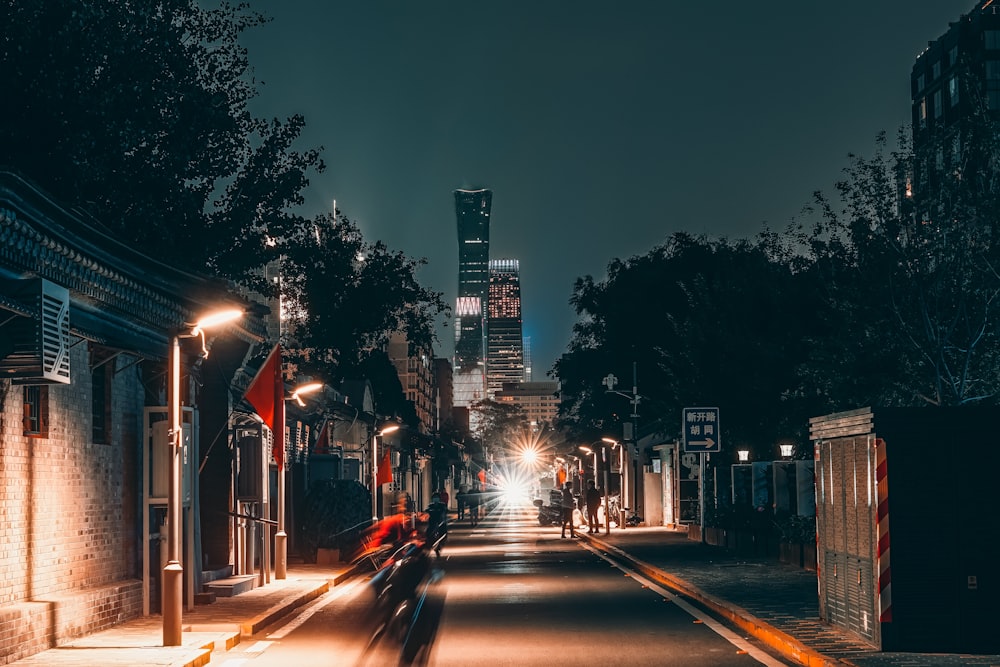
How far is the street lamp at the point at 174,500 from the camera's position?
1587 cm

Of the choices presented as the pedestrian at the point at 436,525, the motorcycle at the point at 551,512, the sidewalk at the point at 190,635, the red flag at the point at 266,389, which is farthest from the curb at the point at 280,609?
the motorcycle at the point at 551,512

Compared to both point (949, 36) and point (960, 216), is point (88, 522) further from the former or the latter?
point (949, 36)

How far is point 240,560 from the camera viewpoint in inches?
1054

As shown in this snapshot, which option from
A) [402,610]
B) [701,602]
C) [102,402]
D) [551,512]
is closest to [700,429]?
[701,602]

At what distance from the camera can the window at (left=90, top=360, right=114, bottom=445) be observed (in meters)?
19.0

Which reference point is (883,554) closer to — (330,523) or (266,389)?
(266,389)

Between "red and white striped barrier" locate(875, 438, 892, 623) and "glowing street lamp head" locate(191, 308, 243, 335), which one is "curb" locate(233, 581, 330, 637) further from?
"red and white striped barrier" locate(875, 438, 892, 623)

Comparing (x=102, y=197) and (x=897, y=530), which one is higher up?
(x=102, y=197)

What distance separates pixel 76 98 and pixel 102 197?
3733mm

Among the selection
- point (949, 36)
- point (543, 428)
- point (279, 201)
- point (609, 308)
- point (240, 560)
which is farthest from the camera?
point (543, 428)

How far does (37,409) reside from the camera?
16359mm

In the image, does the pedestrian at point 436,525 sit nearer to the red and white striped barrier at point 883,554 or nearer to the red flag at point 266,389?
the red flag at point 266,389

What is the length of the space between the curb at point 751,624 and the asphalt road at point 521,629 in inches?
9.6

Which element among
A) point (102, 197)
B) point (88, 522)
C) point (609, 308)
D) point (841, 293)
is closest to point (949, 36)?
point (609, 308)
